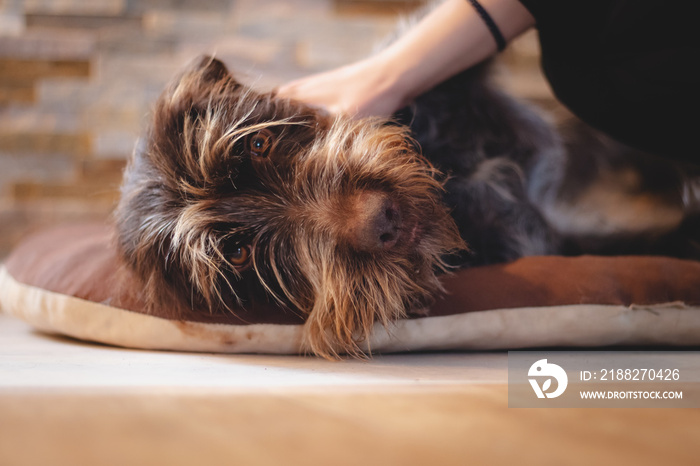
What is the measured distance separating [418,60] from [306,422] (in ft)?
3.47

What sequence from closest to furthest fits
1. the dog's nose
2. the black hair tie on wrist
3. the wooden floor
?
the wooden floor
the dog's nose
the black hair tie on wrist

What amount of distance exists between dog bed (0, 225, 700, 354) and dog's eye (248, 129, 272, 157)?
395 millimetres

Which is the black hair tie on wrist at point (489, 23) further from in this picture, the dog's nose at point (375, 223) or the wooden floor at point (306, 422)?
the wooden floor at point (306, 422)

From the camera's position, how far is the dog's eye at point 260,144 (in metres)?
1.40

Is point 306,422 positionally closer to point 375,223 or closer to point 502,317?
point 375,223

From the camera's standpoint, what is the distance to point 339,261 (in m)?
1.31

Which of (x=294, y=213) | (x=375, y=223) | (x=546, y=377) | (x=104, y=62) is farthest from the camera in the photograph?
(x=104, y=62)

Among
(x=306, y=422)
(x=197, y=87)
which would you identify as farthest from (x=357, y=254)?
(x=197, y=87)

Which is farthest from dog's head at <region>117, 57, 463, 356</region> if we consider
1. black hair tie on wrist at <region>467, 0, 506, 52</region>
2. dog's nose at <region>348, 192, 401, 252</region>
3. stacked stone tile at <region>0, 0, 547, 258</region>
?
stacked stone tile at <region>0, 0, 547, 258</region>

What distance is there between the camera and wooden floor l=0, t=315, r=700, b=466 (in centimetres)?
71

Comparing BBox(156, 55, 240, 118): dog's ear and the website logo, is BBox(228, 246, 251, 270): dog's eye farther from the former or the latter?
the website logo

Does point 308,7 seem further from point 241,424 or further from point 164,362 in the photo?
point 241,424

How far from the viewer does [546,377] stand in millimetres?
1073

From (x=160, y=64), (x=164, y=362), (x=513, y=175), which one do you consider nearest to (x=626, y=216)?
(x=513, y=175)
